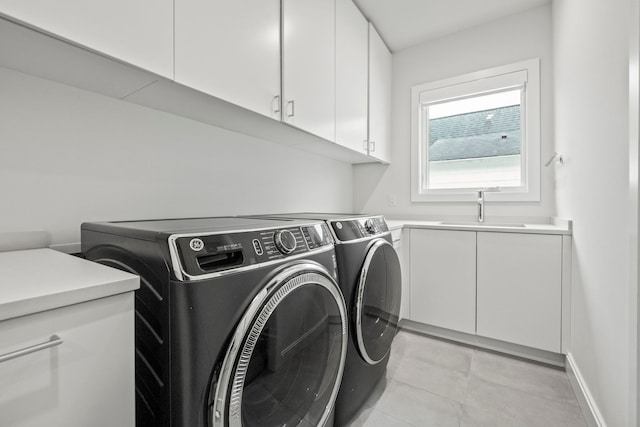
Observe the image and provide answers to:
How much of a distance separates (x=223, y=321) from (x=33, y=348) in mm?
315

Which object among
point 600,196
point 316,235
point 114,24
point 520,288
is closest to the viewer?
point 114,24

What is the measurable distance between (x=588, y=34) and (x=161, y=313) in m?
2.04

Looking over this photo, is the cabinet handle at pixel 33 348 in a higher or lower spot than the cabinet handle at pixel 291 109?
lower

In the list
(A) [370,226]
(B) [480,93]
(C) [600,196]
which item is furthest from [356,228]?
(B) [480,93]

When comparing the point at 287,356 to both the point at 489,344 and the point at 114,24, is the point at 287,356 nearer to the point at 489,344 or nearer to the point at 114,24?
the point at 114,24

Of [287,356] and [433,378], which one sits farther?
[433,378]

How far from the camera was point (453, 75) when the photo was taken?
2.56 metres

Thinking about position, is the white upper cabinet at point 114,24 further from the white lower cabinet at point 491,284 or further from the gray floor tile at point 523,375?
the gray floor tile at point 523,375

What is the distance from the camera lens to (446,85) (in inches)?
101

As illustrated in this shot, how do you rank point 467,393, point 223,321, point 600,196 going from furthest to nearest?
point 467,393
point 600,196
point 223,321

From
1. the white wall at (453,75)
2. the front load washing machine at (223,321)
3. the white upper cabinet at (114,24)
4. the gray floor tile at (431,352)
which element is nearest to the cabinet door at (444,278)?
the gray floor tile at (431,352)

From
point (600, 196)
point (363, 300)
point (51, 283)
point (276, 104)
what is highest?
point (276, 104)

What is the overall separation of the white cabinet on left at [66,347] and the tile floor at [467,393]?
1.11m

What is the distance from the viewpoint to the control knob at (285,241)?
0.85 meters
